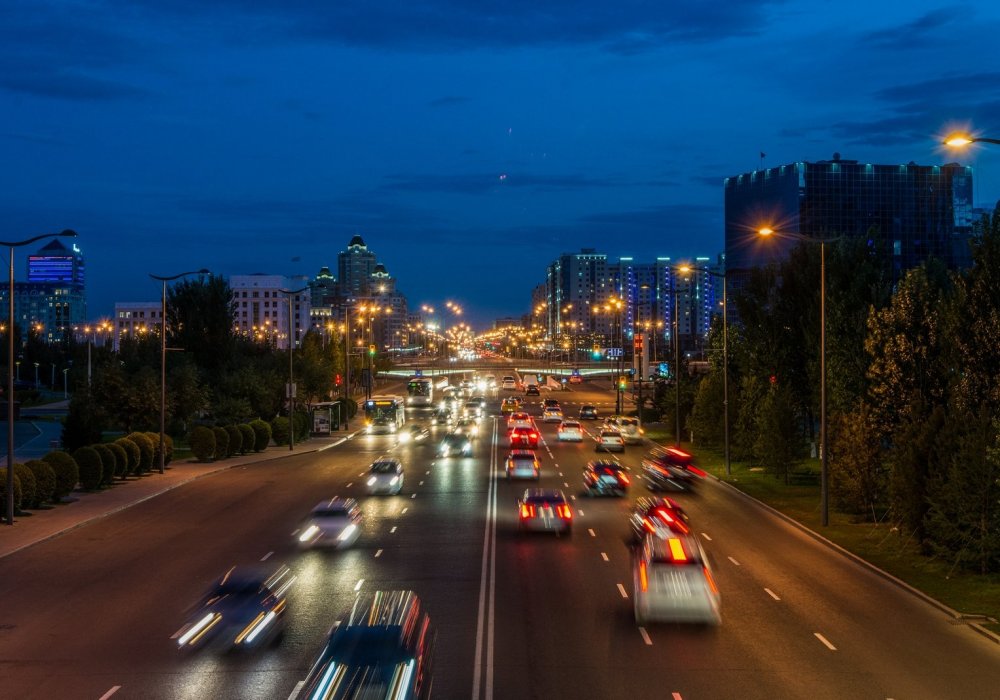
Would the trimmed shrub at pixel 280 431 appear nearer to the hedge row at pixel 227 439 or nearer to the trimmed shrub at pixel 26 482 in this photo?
the hedge row at pixel 227 439

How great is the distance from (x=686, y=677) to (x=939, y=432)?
1476 centimetres

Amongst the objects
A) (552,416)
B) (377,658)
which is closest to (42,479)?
(377,658)

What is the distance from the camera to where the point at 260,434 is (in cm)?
6275

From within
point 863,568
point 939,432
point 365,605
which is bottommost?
point 863,568

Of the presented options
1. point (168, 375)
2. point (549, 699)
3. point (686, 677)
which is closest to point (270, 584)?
point (549, 699)

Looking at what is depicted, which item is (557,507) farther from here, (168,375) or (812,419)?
(168,375)

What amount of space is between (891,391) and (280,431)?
144ft

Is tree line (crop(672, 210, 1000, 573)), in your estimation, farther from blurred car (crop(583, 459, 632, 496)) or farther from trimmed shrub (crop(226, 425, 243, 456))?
trimmed shrub (crop(226, 425, 243, 456))

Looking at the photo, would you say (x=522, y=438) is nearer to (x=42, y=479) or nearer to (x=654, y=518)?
(x=42, y=479)

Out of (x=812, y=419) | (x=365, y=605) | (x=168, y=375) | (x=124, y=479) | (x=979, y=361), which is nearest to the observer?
(x=365, y=605)

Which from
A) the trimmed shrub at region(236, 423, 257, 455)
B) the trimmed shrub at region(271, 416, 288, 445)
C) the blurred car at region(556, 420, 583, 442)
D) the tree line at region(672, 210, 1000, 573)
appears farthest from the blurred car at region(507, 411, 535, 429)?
the trimmed shrub at region(236, 423, 257, 455)

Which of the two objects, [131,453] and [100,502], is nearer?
[100,502]

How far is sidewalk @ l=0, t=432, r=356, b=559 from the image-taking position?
104 ft

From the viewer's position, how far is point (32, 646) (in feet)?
60.8
